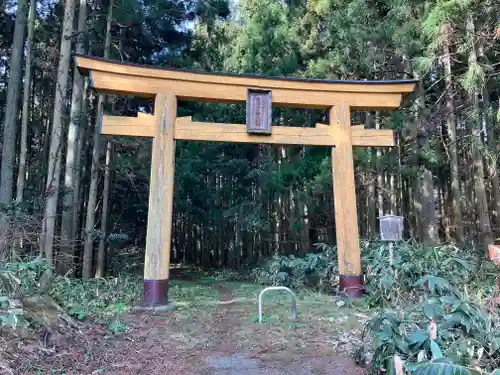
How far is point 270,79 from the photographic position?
5434mm

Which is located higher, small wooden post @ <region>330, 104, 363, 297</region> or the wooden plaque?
the wooden plaque

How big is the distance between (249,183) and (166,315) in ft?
21.9

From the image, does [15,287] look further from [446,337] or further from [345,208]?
[345,208]

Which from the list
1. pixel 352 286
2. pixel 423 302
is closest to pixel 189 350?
pixel 423 302

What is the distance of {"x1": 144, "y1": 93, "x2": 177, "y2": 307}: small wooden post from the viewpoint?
15.5ft

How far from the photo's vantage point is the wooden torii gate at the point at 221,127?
189 inches

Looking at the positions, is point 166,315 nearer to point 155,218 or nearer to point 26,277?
point 155,218

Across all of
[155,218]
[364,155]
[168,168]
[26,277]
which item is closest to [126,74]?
[168,168]

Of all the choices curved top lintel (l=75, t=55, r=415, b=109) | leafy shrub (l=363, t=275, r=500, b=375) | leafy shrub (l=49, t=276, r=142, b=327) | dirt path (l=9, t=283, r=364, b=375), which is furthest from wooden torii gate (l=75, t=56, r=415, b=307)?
leafy shrub (l=363, t=275, r=500, b=375)

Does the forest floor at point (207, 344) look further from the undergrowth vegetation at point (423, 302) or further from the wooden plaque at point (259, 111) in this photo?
the wooden plaque at point (259, 111)

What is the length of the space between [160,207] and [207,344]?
6.53 ft

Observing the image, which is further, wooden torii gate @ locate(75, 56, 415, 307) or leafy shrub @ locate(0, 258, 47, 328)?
wooden torii gate @ locate(75, 56, 415, 307)

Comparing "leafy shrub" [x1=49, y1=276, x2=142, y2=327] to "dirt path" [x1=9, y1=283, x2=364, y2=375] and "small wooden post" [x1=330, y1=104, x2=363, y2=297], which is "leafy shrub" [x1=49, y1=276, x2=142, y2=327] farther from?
"small wooden post" [x1=330, y1=104, x2=363, y2=297]

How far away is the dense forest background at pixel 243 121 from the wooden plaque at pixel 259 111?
9.19ft
